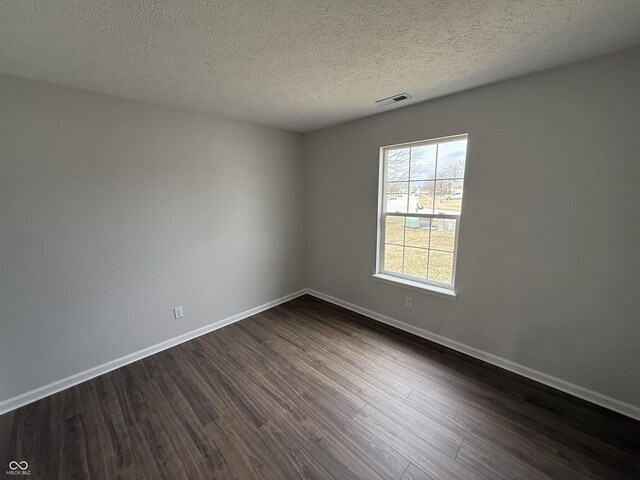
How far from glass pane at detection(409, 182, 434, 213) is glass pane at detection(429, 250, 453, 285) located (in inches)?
18.3

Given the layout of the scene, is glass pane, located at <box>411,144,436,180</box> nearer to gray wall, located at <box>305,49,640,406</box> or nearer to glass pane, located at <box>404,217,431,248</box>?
gray wall, located at <box>305,49,640,406</box>

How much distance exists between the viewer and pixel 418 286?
264 cm

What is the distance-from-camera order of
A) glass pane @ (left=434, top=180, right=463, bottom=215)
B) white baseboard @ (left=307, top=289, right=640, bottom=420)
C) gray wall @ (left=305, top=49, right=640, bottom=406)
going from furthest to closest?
1. glass pane @ (left=434, top=180, right=463, bottom=215)
2. white baseboard @ (left=307, top=289, right=640, bottom=420)
3. gray wall @ (left=305, top=49, right=640, bottom=406)

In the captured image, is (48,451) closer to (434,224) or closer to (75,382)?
(75,382)

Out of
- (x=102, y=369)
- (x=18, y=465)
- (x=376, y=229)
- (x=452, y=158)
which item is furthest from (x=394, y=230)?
(x=18, y=465)

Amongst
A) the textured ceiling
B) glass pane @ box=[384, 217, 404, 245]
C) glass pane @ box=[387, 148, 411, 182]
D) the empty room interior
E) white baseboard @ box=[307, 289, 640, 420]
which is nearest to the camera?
the textured ceiling

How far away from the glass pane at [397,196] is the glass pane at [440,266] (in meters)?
0.59

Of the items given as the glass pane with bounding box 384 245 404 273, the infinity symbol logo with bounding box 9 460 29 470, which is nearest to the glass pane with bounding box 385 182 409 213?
the glass pane with bounding box 384 245 404 273

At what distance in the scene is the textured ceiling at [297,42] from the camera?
1.18m

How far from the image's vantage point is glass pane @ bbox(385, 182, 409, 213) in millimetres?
2760

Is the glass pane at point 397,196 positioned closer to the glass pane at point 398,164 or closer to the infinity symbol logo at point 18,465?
the glass pane at point 398,164

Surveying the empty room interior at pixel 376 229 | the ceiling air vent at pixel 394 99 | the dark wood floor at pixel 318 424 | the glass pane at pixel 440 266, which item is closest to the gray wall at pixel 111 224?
the empty room interior at pixel 376 229

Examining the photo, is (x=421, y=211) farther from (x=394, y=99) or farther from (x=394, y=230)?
(x=394, y=99)

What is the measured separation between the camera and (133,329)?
2.36 metres
